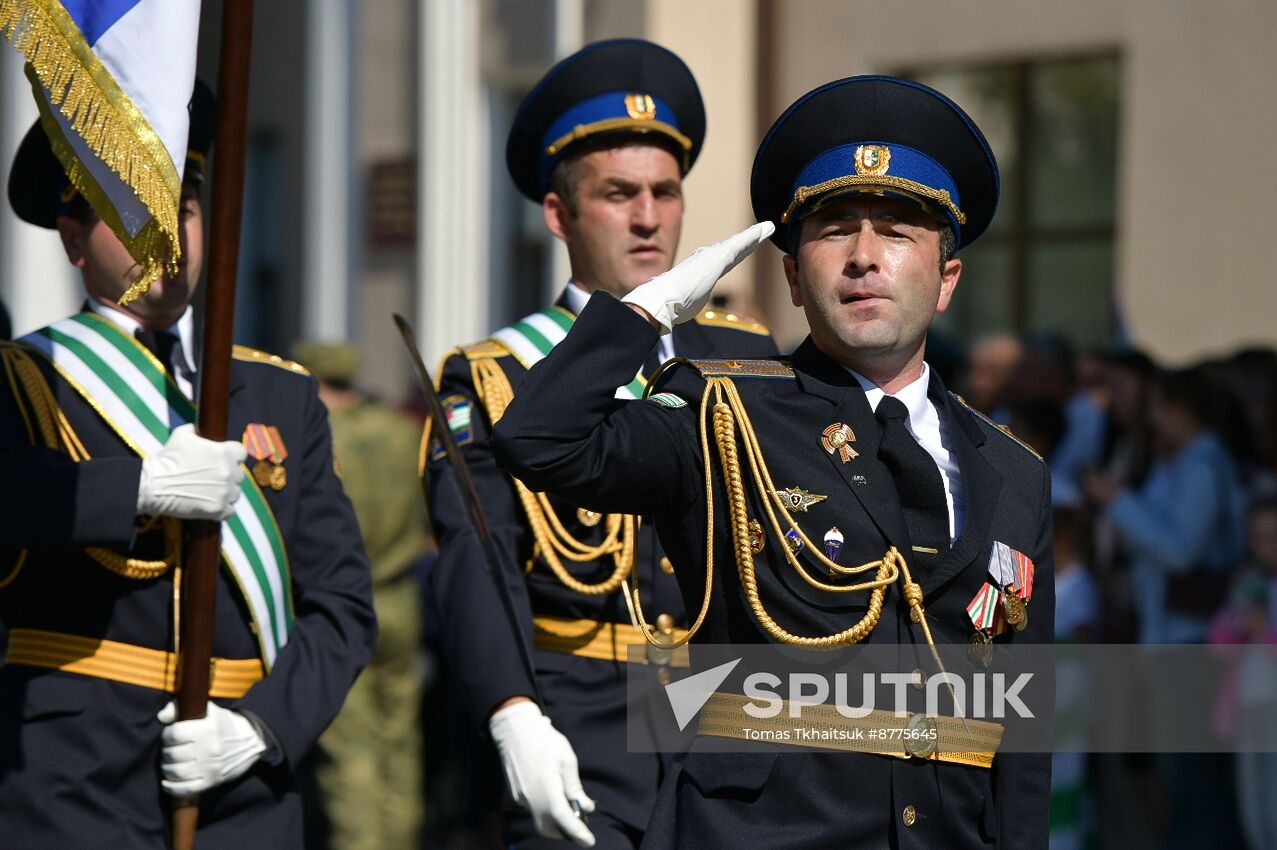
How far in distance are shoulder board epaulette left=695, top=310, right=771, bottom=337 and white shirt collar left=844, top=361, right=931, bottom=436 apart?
1228mm

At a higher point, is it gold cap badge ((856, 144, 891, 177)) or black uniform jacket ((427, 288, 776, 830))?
gold cap badge ((856, 144, 891, 177))

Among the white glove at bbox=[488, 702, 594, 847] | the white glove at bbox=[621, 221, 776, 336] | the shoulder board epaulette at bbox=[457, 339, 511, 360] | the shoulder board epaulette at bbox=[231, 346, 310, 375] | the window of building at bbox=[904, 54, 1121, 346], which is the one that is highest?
the window of building at bbox=[904, 54, 1121, 346]

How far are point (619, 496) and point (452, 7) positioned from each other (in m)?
8.35

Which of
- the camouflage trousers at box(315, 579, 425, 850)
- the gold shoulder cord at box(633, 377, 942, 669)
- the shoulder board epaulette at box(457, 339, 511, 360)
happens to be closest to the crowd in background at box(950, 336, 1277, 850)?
the camouflage trousers at box(315, 579, 425, 850)

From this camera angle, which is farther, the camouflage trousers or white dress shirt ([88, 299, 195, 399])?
the camouflage trousers

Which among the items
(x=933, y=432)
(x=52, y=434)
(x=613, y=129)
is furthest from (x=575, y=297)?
(x=933, y=432)

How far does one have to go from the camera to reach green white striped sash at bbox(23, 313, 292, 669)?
12.6 feet

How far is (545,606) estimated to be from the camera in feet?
13.5

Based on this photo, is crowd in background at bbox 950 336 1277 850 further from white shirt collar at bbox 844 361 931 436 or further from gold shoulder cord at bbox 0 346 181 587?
gold shoulder cord at bbox 0 346 181 587

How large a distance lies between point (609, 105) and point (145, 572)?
1511 mm

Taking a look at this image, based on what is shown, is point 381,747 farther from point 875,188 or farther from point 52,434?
point 875,188

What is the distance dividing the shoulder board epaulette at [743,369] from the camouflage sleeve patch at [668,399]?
58 mm

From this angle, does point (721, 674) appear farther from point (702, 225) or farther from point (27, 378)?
point (702, 225)

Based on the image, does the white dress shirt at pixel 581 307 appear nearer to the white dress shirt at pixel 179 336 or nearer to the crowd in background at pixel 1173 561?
the white dress shirt at pixel 179 336
